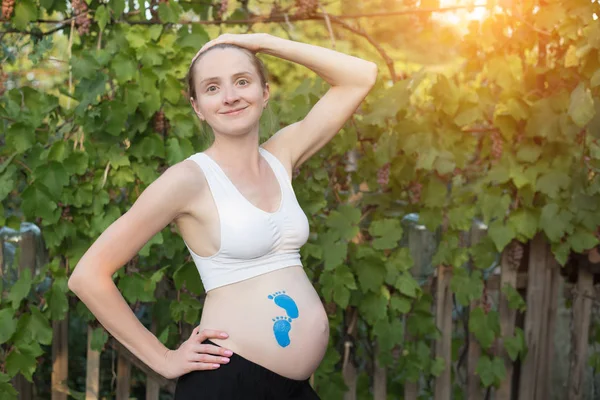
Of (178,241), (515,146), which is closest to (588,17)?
(515,146)

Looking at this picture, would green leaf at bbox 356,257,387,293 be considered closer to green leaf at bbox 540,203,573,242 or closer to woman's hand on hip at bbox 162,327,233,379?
green leaf at bbox 540,203,573,242

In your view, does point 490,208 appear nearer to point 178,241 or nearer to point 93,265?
point 178,241

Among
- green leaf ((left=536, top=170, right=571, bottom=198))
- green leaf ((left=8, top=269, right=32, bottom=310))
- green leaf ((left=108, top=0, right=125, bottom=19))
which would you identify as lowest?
green leaf ((left=8, top=269, right=32, bottom=310))

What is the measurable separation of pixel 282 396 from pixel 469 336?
185 centimetres

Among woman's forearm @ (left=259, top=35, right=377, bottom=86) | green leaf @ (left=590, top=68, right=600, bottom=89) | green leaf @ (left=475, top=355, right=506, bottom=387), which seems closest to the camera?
woman's forearm @ (left=259, top=35, right=377, bottom=86)

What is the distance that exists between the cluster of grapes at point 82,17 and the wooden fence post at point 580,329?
254 cm

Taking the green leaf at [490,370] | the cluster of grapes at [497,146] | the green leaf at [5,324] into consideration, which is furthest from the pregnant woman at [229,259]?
the green leaf at [490,370]

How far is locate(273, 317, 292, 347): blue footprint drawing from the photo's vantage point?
2.16 m

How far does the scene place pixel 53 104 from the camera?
3.07 metres

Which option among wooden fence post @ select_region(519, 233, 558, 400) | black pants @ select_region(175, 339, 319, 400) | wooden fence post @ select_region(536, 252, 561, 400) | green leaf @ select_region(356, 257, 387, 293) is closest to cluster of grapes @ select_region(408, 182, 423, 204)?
green leaf @ select_region(356, 257, 387, 293)

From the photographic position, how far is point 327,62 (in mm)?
2512

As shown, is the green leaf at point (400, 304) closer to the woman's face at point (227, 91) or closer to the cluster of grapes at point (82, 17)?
the woman's face at point (227, 91)

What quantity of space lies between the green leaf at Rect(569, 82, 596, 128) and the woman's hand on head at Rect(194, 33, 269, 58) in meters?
1.31

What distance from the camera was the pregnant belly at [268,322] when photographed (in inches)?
84.9
